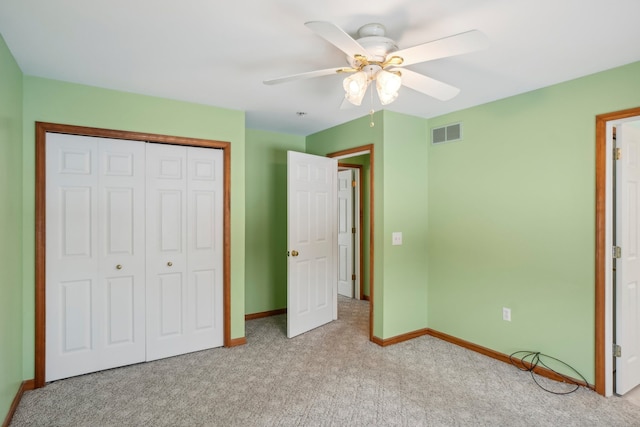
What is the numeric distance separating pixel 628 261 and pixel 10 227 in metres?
4.35

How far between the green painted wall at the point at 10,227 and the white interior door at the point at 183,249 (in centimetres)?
88

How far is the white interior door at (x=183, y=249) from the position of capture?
10.2ft

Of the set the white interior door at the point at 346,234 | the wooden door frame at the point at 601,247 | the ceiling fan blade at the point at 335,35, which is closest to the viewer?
the ceiling fan blade at the point at 335,35

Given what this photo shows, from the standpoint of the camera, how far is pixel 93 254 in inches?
112

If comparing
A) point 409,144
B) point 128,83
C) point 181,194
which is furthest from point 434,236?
point 128,83

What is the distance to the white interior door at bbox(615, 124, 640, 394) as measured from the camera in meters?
2.55

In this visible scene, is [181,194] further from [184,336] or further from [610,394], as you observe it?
[610,394]

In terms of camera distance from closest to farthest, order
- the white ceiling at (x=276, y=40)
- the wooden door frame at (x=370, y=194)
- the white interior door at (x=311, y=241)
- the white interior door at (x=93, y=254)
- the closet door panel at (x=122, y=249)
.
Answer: the white ceiling at (x=276, y=40)
the white interior door at (x=93, y=254)
the closet door panel at (x=122, y=249)
the wooden door frame at (x=370, y=194)
the white interior door at (x=311, y=241)

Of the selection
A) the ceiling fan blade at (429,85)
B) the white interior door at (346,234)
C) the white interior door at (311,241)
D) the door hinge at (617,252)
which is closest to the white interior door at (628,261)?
the door hinge at (617,252)

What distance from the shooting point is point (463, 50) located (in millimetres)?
1586

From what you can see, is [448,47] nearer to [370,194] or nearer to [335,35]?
[335,35]

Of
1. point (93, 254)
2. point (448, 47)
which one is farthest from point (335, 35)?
point (93, 254)

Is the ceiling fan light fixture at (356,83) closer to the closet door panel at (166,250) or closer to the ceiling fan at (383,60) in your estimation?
the ceiling fan at (383,60)

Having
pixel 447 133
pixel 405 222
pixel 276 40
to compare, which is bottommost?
pixel 405 222
